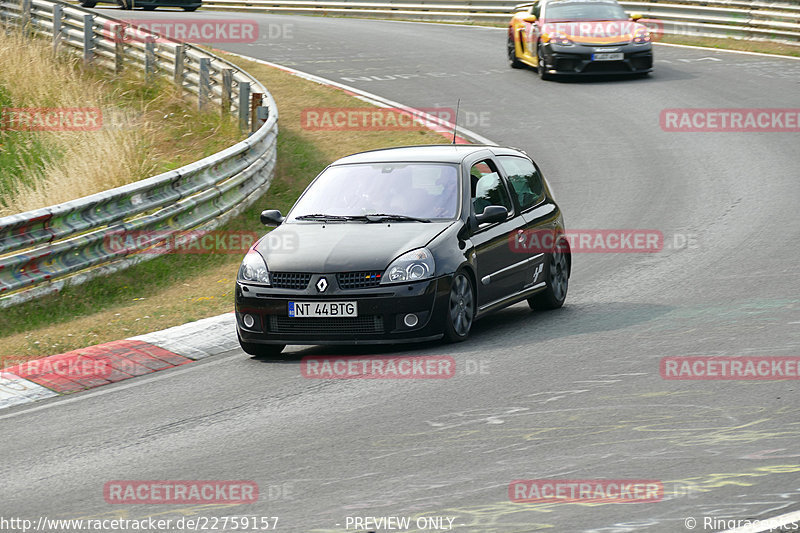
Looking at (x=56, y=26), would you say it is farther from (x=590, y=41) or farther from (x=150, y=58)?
(x=590, y=41)

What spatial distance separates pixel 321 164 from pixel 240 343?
934cm

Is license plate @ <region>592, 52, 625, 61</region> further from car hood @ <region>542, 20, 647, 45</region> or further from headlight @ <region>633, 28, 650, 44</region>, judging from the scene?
headlight @ <region>633, 28, 650, 44</region>

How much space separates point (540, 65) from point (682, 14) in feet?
23.3

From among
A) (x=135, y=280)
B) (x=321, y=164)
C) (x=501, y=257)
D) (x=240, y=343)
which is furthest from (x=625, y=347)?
(x=321, y=164)

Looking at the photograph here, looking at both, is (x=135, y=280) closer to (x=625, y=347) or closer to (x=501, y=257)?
(x=501, y=257)

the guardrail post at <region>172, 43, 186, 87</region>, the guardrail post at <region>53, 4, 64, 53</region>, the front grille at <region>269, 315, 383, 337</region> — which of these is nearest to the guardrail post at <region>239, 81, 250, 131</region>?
the guardrail post at <region>172, 43, 186, 87</region>

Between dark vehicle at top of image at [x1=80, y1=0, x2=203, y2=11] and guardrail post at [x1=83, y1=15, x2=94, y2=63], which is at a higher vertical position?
guardrail post at [x1=83, y1=15, x2=94, y2=63]

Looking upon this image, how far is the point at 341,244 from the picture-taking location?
992cm

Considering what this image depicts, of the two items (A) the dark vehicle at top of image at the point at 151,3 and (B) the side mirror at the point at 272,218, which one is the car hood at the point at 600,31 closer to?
(B) the side mirror at the point at 272,218

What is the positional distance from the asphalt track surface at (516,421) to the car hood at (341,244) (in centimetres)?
80

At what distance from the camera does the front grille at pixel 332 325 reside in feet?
31.6

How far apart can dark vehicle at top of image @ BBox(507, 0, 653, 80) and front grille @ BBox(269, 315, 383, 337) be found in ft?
55.8

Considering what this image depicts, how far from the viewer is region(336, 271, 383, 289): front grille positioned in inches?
380

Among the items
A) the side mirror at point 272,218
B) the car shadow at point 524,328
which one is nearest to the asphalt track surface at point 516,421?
the car shadow at point 524,328
